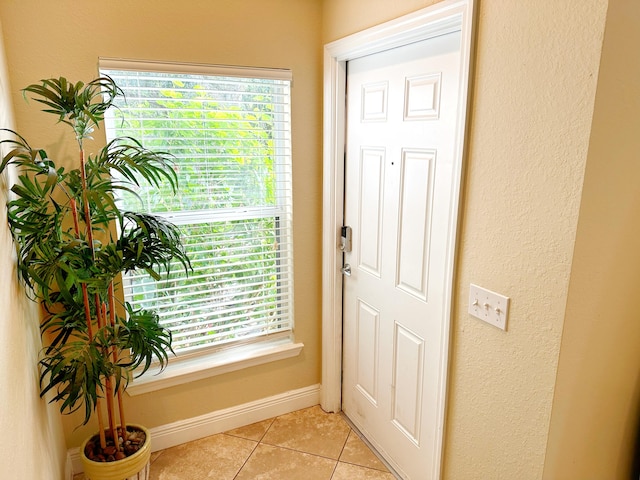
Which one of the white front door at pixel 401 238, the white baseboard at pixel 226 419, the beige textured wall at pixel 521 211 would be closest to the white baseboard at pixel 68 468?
the white baseboard at pixel 226 419

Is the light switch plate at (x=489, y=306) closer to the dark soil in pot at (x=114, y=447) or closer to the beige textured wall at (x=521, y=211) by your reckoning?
the beige textured wall at (x=521, y=211)

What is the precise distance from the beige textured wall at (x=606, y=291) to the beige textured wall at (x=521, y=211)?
3 cm

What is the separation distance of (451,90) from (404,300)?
0.92 meters

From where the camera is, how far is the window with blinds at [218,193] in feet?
6.50

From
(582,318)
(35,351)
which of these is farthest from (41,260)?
(582,318)

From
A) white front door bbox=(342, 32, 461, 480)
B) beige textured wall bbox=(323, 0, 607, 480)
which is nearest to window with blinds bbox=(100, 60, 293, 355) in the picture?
white front door bbox=(342, 32, 461, 480)

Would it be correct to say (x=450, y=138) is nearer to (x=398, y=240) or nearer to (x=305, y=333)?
(x=398, y=240)

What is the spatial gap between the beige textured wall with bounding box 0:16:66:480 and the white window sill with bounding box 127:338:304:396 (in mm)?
456

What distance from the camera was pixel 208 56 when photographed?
2.01 m

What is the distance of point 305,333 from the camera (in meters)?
2.56

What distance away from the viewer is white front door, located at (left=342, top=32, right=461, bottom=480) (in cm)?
166

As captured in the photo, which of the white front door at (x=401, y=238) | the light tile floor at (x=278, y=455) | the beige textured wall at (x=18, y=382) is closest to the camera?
the beige textured wall at (x=18, y=382)

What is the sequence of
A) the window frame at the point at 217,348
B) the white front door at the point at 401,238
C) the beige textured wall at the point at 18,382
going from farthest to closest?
the window frame at the point at 217,348
the white front door at the point at 401,238
the beige textured wall at the point at 18,382

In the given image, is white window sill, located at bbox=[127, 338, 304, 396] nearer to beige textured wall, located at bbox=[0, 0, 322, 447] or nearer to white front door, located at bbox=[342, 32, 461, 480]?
beige textured wall, located at bbox=[0, 0, 322, 447]
